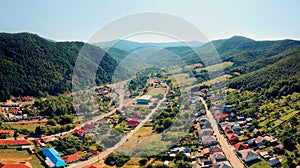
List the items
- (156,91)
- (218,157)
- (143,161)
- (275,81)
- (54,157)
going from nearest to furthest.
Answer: (218,157), (143,161), (54,157), (275,81), (156,91)

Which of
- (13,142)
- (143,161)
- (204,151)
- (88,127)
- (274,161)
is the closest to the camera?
(274,161)

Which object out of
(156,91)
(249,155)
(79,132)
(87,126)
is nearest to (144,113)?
(87,126)

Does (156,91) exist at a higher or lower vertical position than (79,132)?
higher

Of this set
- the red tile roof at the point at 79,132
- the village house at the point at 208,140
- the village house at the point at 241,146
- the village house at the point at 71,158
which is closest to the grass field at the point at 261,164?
the village house at the point at 241,146

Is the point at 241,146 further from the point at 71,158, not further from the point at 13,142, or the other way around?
the point at 13,142

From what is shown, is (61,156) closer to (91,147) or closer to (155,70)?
(91,147)

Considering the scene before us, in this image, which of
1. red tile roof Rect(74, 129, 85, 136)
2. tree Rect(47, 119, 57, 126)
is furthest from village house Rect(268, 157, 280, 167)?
tree Rect(47, 119, 57, 126)

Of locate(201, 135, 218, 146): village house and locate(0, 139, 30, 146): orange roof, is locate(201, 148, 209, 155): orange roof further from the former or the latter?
locate(0, 139, 30, 146): orange roof
